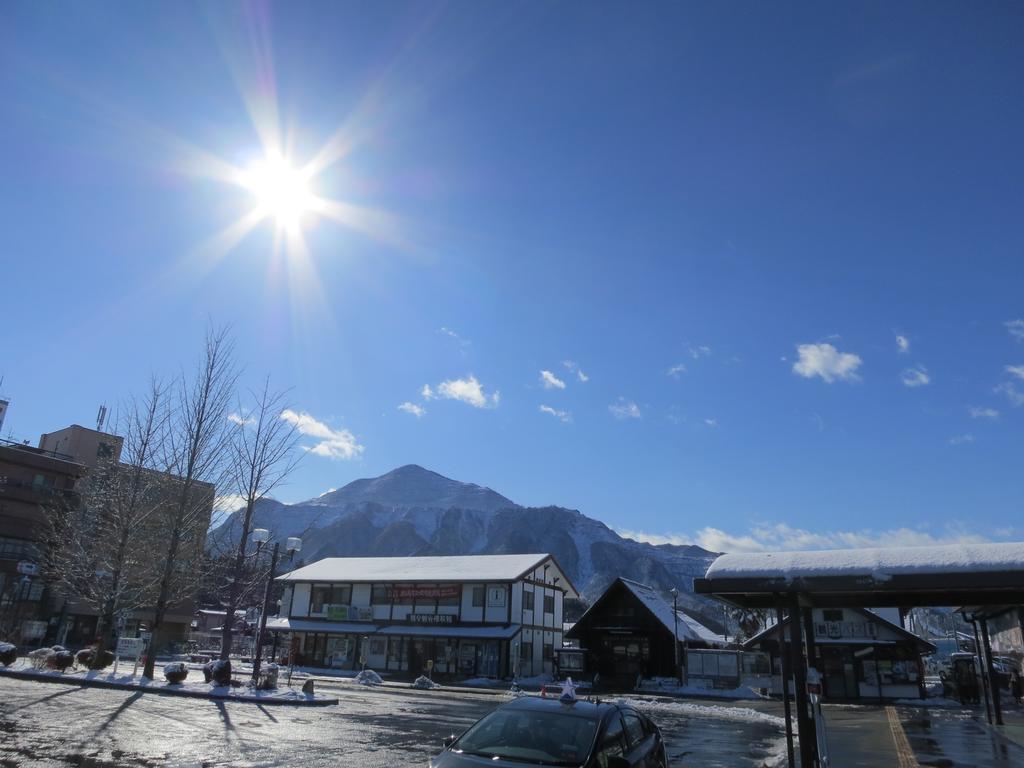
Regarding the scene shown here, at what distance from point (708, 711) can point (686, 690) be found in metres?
14.2

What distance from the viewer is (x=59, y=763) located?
390 inches

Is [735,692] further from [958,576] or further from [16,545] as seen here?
[16,545]

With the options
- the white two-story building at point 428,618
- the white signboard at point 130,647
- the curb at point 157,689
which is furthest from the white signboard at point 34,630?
the curb at point 157,689

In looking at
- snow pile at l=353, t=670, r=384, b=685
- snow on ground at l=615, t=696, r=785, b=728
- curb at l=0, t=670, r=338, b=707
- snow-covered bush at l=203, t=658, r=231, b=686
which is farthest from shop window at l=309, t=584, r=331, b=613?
curb at l=0, t=670, r=338, b=707

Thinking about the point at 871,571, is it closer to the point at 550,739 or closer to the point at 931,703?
the point at 550,739

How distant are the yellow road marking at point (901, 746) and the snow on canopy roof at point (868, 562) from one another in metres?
6.27

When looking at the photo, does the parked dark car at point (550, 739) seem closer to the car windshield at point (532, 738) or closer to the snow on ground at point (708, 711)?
the car windshield at point (532, 738)

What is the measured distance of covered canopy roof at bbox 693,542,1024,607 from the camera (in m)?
9.06

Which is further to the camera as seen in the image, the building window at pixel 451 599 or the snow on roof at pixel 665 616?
the snow on roof at pixel 665 616

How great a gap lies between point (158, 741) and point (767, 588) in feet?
36.3

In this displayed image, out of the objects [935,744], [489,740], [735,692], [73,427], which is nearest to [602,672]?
[735,692]

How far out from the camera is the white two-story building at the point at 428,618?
150ft

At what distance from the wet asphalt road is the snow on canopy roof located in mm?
5726

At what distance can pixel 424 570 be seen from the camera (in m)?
50.6
